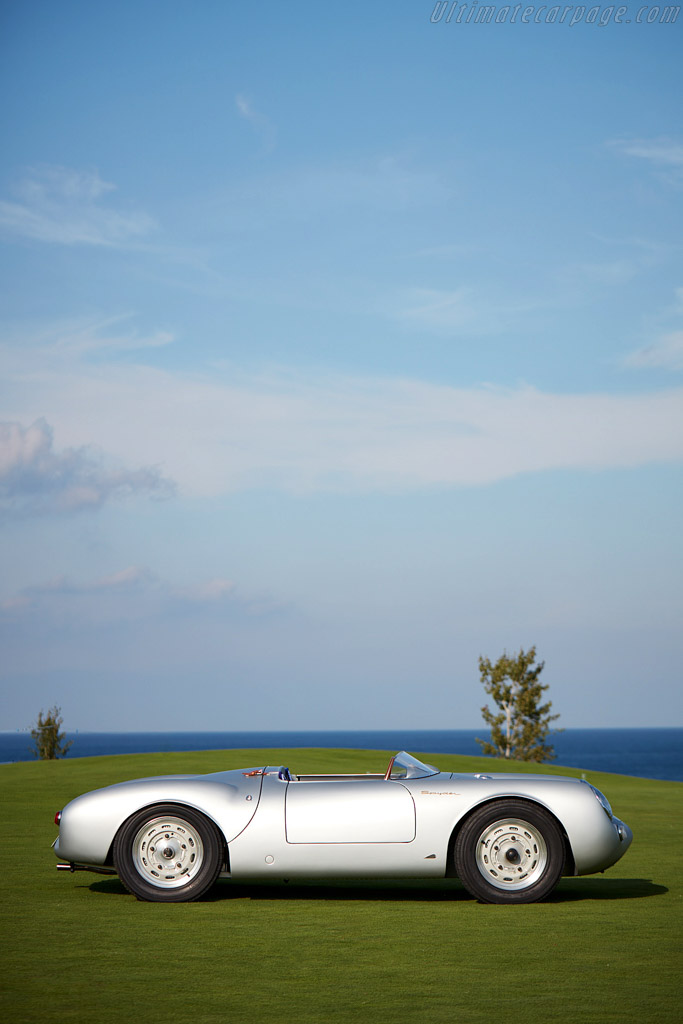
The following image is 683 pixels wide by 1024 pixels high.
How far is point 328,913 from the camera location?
6.93 meters

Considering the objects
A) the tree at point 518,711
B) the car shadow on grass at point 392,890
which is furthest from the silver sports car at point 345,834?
the tree at point 518,711

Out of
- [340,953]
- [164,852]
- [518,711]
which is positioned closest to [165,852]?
[164,852]

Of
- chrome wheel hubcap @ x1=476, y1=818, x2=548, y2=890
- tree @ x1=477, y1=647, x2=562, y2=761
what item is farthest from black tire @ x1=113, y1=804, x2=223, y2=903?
tree @ x1=477, y1=647, x2=562, y2=761

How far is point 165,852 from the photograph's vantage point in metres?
7.31

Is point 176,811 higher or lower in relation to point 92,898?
higher

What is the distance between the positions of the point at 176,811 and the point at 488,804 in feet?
7.10

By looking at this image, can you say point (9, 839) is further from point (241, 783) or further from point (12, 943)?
point (12, 943)

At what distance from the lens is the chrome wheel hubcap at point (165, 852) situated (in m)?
7.29

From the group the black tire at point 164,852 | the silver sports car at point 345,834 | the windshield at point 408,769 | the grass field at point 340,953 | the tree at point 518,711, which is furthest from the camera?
the tree at point 518,711

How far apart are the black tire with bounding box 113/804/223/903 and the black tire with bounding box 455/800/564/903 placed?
5.64 ft

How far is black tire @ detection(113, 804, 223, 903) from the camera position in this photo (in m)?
7.23

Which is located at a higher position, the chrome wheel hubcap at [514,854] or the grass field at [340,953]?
the chrome wheel hubcap at [514,854]

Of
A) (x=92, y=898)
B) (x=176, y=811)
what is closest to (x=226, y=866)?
(x=176, y=811)

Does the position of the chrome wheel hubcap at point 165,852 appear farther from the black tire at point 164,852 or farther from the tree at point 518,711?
the tree at point 518,711
